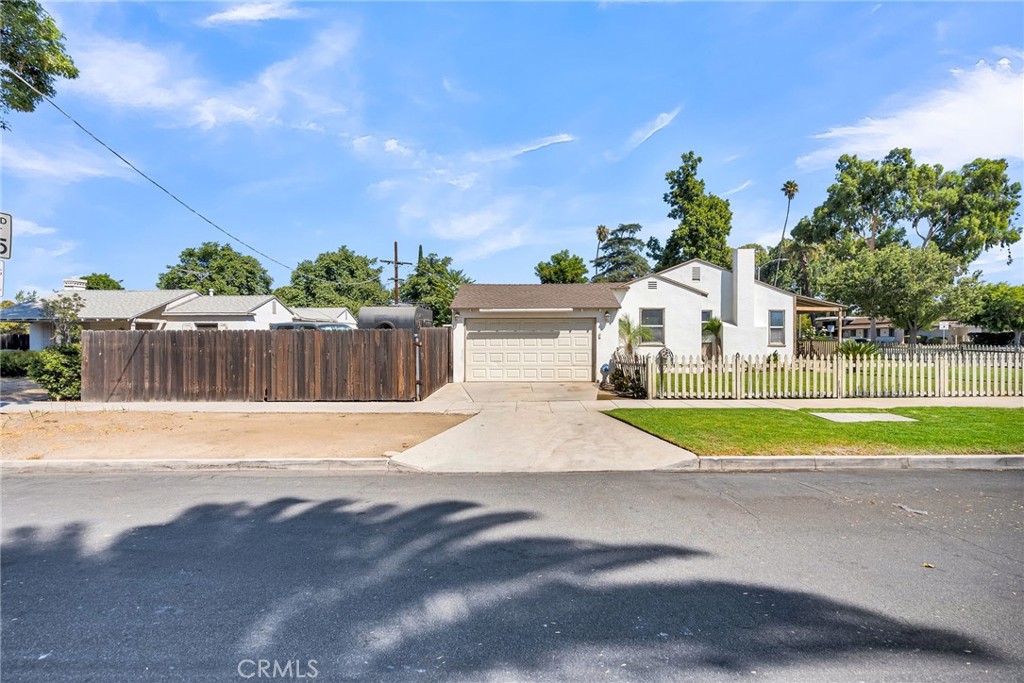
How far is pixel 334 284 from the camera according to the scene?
196 feet

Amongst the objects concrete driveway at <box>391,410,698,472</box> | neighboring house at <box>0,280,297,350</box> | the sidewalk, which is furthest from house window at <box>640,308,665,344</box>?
neighboring house at <box>0,280,297,350</box>

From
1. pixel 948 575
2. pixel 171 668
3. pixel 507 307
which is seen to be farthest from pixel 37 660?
pixel 507 307

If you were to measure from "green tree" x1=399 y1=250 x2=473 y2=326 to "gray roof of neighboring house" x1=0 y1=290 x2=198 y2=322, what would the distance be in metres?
18.6

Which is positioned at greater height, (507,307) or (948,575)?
(507,307)

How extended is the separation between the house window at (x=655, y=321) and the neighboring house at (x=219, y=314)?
21.3 meters

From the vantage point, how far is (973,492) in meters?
6.09

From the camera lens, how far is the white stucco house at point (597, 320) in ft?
63.6

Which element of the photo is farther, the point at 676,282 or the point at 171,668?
the point at 676,282

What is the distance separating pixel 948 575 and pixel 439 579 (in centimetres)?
377

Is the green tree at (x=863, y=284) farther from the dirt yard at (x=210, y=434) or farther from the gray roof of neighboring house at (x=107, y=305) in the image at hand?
the gray roof of neighboring house at (x=107, y=305)

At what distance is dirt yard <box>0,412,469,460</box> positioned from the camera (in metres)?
8.21

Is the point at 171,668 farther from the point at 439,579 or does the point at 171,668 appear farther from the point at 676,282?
the point at 676,282

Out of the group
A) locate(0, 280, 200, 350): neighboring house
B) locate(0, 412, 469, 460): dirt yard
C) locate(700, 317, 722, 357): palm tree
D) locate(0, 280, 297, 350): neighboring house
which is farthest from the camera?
locate(0, 280, 297, 350): neighboring house

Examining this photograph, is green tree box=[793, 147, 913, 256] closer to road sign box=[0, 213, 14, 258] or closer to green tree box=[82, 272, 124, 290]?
road sign box=[0, 213, 14, 258]
